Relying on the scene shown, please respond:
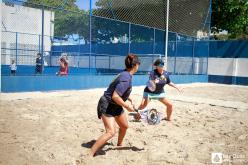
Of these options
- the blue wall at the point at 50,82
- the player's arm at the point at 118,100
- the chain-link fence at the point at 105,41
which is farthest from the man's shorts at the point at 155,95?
the chain-link fence at the point at 105,41

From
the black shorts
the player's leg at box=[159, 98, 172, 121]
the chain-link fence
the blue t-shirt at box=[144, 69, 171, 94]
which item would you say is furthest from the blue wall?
the black shorts

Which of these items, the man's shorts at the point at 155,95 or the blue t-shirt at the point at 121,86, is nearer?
the blue t-shirt at the point at 121,86

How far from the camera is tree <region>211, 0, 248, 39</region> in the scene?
28.0 metres

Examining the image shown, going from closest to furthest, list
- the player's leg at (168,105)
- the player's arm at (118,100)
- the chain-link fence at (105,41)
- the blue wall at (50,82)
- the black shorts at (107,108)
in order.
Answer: the player's arm at (118,100) < the black shorts at (107,108) < the player's leg at (168,105) < the blue wall at (50,82) < the chain-link fence at (105,41)

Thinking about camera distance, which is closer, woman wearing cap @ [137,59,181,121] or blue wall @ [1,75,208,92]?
woman wearing cap @ [137,59,181,121]

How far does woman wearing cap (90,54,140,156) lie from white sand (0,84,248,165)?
1.22 feet

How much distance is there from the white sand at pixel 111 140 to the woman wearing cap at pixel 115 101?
0.37 m

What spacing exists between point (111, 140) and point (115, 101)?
1.46 m

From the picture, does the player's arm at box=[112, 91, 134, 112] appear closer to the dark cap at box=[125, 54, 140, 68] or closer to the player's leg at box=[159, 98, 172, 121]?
the dark cap at box=[125, 54, 140, 68]

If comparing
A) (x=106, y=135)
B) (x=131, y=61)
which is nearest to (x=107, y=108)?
(x=106, y=135)

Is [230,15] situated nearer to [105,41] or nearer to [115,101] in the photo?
[105,41]

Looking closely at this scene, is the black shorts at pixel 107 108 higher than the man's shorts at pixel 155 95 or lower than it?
higher

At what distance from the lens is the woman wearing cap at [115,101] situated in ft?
15.1

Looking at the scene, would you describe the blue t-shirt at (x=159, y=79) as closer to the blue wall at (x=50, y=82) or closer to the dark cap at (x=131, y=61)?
the dark cap at (x=131, y=61)
